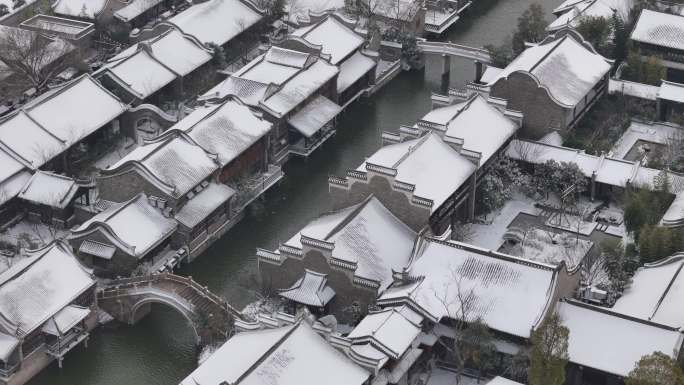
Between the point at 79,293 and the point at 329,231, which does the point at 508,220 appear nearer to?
the point at 329,231

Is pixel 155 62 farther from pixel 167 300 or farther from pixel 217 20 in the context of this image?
pixel 167 300

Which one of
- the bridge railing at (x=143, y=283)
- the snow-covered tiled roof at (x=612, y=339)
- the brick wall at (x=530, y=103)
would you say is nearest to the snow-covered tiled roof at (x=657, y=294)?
the snow-covered tiled roof at (x=612, y=339)

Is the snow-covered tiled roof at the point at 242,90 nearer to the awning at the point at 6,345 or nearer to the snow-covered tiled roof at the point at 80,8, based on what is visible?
the snow-covered tiled roof at the point at 80,8

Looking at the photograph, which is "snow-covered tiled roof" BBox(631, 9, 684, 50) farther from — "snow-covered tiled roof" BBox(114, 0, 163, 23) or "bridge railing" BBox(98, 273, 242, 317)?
"bridge railing" BBox(98, 273, 242, 317)

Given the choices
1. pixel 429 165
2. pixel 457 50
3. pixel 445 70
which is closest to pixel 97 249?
pixel 429 165

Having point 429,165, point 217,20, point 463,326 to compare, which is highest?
point 429,165
